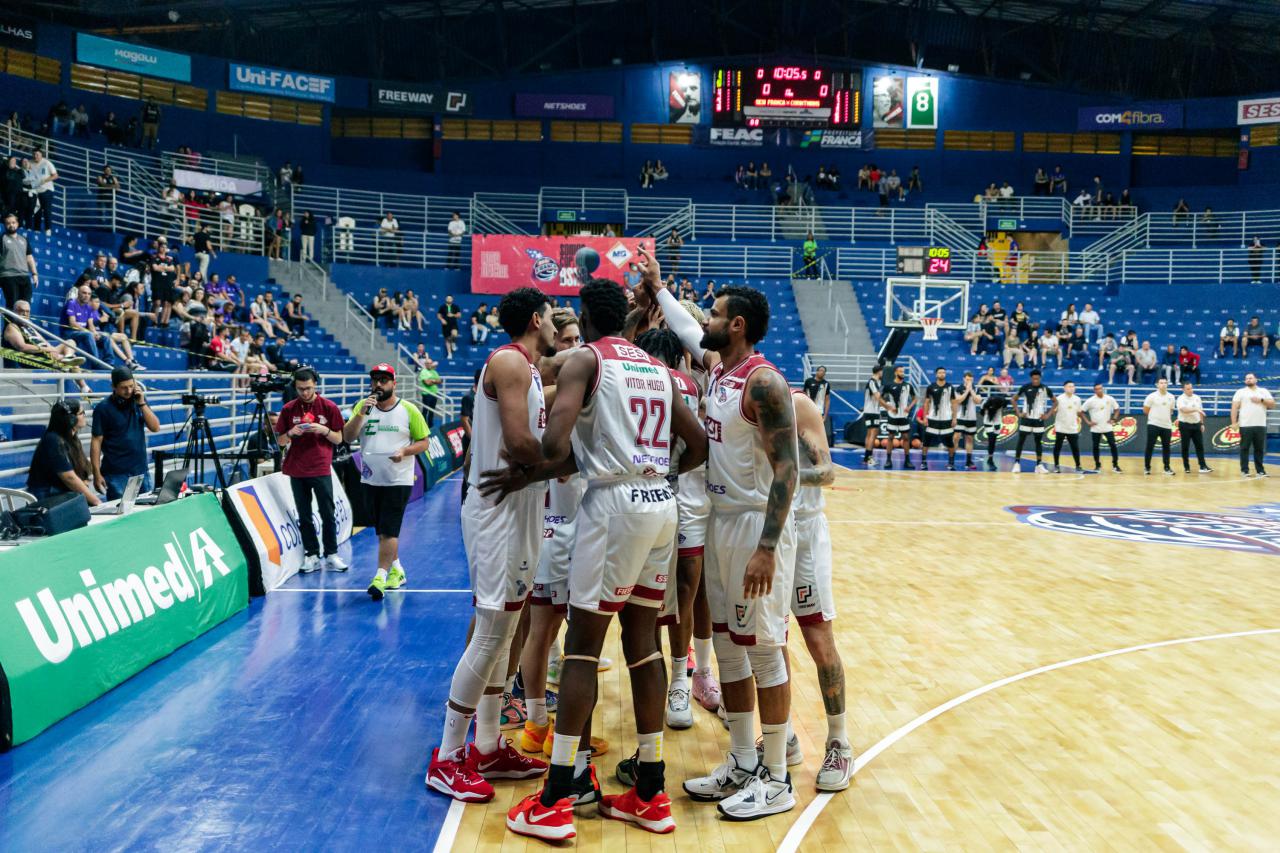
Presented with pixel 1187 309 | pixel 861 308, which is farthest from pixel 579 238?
pixel 1187 309

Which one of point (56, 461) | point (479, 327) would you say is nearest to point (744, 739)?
point (56, 461)

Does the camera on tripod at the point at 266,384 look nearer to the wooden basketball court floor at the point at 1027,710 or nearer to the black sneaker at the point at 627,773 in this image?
the wooden basketball court floor at the point at 1027,710

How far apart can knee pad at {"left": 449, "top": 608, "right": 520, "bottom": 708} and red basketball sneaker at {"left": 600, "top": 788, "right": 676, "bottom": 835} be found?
79 cm

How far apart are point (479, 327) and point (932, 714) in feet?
81.1

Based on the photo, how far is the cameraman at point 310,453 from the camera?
9367 mm

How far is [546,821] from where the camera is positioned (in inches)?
172

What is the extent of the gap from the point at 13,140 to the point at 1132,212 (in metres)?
34.8

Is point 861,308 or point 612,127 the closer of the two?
point 861,308

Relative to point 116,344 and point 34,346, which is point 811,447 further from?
point 116,344

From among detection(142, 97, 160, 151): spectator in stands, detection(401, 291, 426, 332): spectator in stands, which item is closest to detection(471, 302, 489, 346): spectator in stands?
detection(401, 291, 426, 332): spectator in stands

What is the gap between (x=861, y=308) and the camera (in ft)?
108

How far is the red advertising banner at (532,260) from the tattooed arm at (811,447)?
25.5m

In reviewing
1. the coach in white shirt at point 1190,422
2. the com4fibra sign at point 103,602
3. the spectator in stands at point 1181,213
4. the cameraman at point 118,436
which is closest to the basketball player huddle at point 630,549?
the com4fibra sign at point 103,602

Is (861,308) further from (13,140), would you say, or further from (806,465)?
(806,465)
